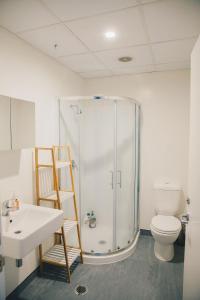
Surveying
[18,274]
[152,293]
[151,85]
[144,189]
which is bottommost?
[152,293]

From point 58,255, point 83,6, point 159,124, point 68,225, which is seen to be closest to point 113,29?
point 83,6

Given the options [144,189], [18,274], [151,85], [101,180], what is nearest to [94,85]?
[151,85]

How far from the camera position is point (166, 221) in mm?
2672

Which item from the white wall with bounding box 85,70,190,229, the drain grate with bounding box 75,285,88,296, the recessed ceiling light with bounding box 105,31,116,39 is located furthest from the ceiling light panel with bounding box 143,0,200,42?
the drain grate with bounding box 75,285,88,296

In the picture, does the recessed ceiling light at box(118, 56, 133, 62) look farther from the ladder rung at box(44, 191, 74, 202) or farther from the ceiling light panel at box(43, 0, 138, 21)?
the ladder rung at box(44, 191, 74, 202)

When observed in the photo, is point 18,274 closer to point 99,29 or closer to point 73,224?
point 73,224

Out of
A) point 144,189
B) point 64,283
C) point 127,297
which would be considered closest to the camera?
point 127,297

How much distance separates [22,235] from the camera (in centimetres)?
152

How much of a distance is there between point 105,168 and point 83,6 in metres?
1.99

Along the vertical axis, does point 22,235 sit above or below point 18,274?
above

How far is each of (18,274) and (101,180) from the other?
1489 millimetres

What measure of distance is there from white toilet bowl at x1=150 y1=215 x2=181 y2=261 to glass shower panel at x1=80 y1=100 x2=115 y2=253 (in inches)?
23.5

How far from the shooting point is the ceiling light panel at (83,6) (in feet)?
4.62

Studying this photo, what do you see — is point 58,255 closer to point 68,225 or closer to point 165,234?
point 68,225
